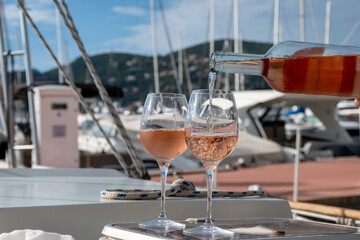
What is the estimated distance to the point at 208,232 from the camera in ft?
3.60

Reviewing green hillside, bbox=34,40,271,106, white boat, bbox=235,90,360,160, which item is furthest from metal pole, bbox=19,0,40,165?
green hillside, bbox=34,40,271,106

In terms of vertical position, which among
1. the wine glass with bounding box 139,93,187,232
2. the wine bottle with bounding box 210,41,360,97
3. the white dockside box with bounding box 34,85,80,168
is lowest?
the white dockside box with bounding box 34,85,80,168

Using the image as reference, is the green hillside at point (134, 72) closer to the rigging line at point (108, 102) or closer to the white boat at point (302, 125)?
the white boat at point (302, 125)

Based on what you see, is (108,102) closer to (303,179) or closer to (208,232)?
(208,232)

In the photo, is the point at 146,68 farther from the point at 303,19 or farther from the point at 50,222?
the point at 50,222

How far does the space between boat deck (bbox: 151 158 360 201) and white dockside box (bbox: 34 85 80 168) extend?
5.03 feet

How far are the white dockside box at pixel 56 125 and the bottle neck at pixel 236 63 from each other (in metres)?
7.27

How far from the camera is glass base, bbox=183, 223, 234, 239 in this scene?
108 cm

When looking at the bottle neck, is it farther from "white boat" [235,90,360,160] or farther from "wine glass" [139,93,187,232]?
"white boat" [235,90,360,160]

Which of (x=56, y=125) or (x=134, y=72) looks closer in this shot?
(x=56, y=125)

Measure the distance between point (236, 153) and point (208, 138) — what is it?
11.3 m

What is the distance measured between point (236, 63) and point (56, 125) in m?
7.41

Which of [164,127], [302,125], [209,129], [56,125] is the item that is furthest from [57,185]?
[302,125]

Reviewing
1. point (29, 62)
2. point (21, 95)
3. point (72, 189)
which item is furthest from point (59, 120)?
point (72, 189)
